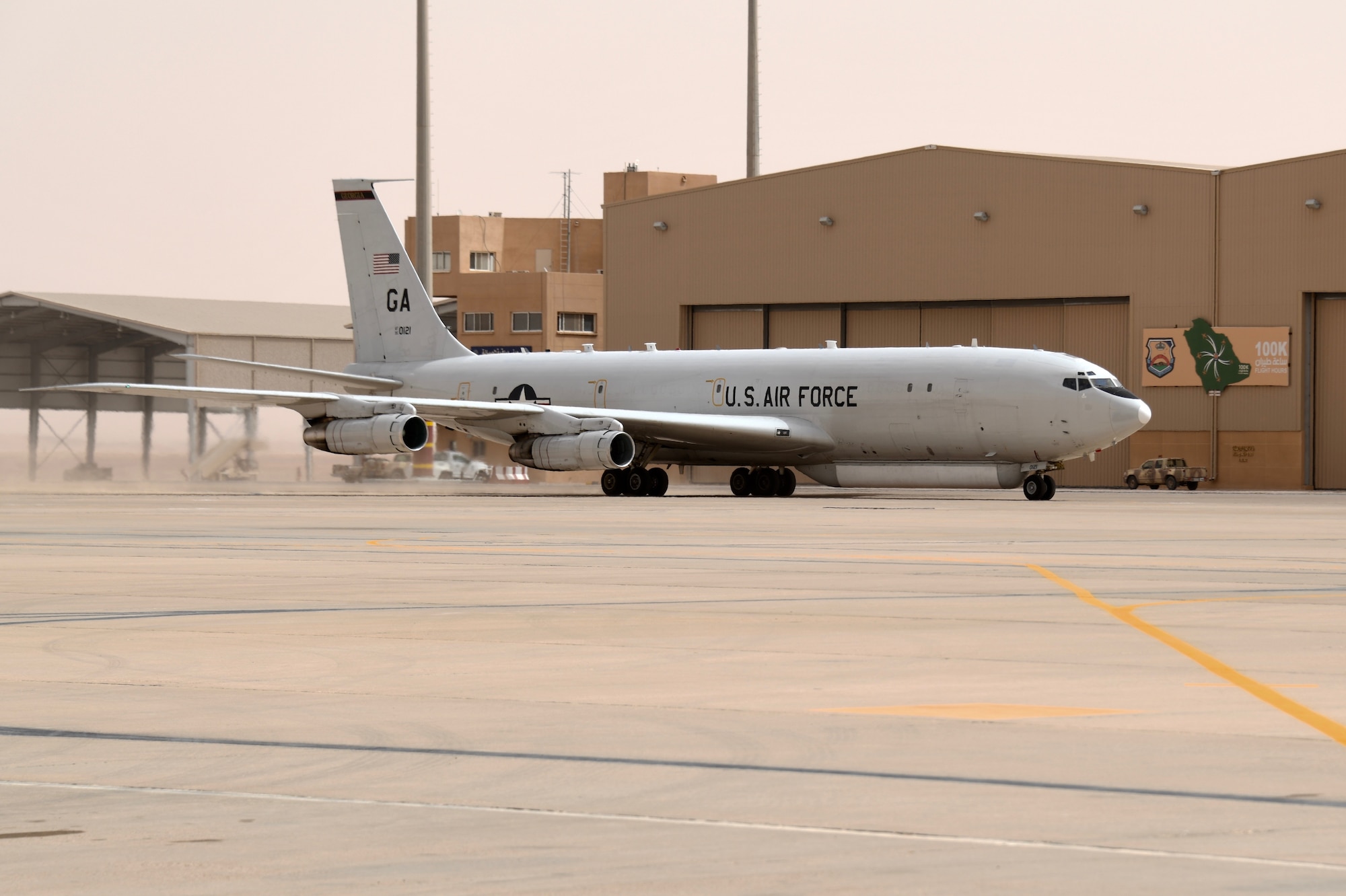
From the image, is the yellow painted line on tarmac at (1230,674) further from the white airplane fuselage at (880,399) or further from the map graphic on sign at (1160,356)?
the map graphic on sign at (1160,356)

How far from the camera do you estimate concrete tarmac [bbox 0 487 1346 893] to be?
622cm

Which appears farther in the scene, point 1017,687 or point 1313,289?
point 1313,289

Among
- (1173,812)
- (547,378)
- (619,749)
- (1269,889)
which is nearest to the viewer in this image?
(1269,889)

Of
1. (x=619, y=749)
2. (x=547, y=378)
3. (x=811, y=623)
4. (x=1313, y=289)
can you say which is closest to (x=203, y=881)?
(x=619, y=749)

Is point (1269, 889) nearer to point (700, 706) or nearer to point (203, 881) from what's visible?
point (203, 881)

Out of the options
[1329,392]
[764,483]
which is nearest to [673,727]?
[764,483]

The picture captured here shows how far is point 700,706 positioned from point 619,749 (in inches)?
55.9

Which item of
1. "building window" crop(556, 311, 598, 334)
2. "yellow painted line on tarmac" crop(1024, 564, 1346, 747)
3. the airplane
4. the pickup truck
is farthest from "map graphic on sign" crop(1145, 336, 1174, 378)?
"building window" crop(556, 311, 598, 334)

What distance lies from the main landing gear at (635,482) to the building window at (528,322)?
61239mm

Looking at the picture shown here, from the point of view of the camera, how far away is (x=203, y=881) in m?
5.94

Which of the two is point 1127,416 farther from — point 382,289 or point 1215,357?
point 382,289

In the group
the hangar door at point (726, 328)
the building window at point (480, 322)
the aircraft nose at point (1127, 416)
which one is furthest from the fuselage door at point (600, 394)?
the building window at point (480, 322)

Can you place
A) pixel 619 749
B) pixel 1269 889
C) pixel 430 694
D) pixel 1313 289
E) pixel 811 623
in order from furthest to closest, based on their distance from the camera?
pixel 1313 289
pixel 811 623
pixel 430 694
pixel 619 749
pixel 1269 889

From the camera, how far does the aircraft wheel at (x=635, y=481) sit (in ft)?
168
